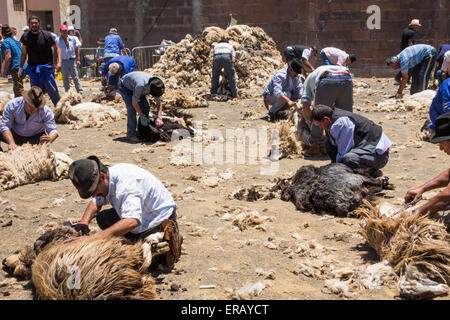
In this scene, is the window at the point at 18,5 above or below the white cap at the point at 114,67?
above

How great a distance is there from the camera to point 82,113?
11211 millimetres

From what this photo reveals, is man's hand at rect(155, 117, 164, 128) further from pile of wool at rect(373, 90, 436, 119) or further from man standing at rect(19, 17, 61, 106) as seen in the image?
pile of wool at rect(373, 90, 436, 119)

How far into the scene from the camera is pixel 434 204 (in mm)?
4383

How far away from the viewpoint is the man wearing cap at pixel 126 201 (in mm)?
3986

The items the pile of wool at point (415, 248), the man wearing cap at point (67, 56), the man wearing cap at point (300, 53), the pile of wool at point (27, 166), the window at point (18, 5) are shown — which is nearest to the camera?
the pile of wool at point (415, 248)

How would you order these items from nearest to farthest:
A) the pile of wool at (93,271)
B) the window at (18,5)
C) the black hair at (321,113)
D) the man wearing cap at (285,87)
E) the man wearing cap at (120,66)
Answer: the pile of wool at (93,271) → the black hair at (321,113) → the man wearing cap at (285,87) → the man wearing cap at (120,66) → the window at (18,5)

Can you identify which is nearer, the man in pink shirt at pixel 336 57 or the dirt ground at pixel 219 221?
the dirt ground at pixel 219 221

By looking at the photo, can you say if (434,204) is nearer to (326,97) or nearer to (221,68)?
(326,97)

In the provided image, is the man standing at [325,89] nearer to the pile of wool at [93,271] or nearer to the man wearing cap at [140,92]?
the man wearing cap at [140,92]

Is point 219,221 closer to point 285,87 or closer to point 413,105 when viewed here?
point 285,87

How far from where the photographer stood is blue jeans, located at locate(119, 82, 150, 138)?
9211 millimetres

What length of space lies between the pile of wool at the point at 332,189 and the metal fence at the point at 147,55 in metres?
13.9

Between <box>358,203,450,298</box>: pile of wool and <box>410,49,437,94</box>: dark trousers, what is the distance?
28.5 ft

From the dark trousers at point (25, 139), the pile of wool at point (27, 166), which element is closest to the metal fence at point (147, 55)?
the dark trousers at point (25, 139)
